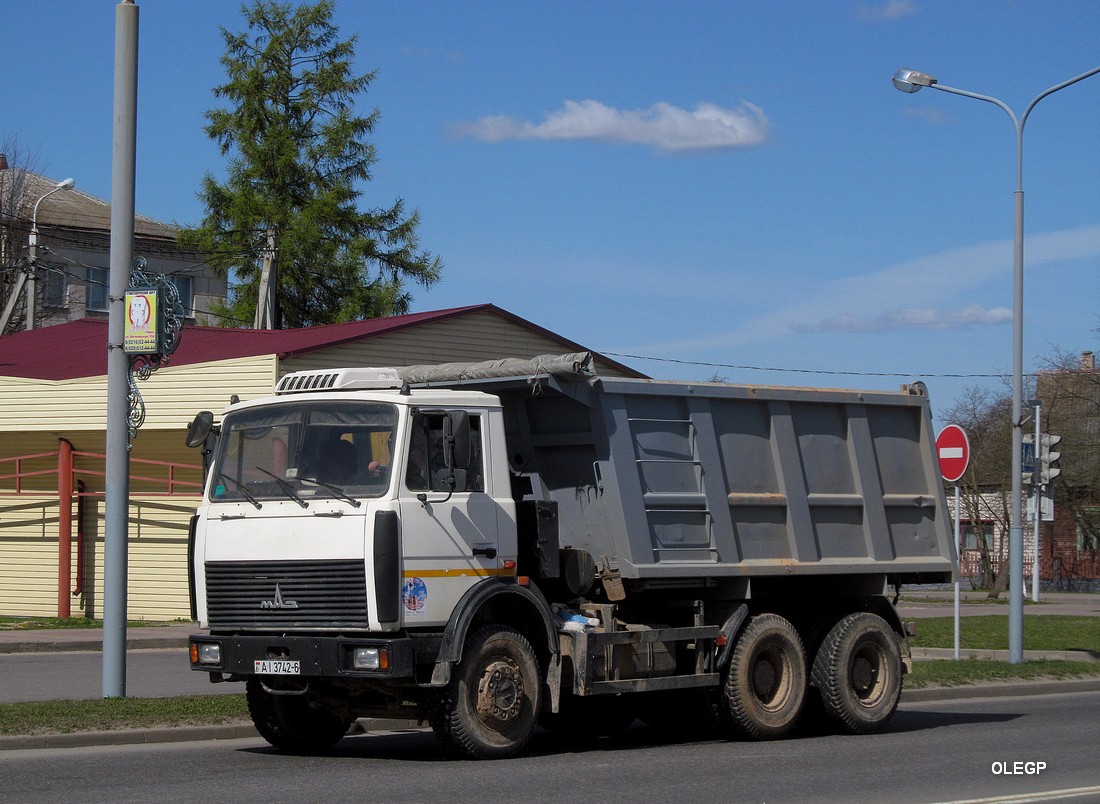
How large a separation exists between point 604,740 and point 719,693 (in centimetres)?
121

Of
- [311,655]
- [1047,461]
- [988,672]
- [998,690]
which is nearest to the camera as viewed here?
[311,655]

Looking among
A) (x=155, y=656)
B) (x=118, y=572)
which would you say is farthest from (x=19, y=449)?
(x=118, y=572)

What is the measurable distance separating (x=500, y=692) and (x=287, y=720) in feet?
6.25

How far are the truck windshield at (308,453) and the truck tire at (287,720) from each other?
1629 mm

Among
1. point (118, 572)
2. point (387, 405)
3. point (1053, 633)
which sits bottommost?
point (1053, 633)

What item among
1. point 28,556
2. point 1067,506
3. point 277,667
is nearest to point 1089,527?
point 1067,506

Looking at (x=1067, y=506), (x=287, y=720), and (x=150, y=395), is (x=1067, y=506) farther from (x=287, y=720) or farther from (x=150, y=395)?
(x=287, y=720)

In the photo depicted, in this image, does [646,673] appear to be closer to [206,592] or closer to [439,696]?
[439,696]

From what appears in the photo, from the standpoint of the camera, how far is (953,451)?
59.9 ft

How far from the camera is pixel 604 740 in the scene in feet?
42.5

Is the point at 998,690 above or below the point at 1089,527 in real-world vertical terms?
below

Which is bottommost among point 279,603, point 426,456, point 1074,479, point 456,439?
point 279,603

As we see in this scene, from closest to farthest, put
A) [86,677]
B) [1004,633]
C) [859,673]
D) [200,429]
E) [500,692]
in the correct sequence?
[500,692]
[200,429]
[859,673]
[86,677]
[1004,633]

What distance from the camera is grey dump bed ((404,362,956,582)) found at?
1184 cm
